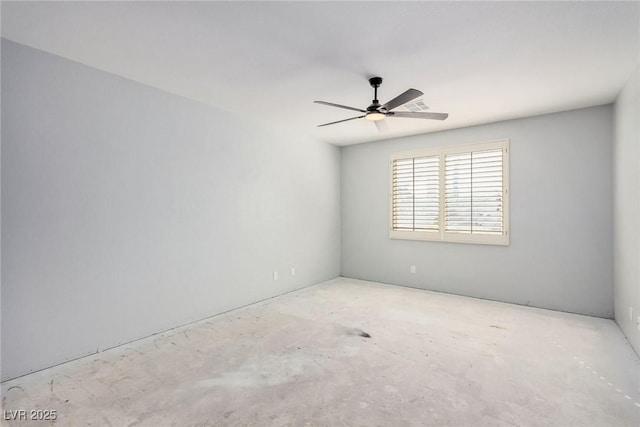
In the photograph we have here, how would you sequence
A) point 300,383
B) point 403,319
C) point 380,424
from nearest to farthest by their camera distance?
point 380,424
point 300,383
point 403,319

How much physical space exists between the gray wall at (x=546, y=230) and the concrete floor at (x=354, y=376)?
0.54 metres

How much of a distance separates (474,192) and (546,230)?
1042 millimetres

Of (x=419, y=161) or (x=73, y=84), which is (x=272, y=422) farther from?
(x=419, y=161)

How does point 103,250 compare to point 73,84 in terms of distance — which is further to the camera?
point 103,250

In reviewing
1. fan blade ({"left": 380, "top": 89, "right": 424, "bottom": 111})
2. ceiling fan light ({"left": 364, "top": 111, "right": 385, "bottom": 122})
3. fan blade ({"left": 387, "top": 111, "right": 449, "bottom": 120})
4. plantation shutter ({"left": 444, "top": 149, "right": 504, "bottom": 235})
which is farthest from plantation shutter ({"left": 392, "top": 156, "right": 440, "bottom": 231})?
fan blade ({"left": 380, "top": 89, "right": 424, "bottom": 111})

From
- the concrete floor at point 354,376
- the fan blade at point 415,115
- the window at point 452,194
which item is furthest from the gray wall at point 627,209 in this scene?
the fan blade at point 415,115

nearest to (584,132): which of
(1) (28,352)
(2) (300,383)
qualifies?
(2) (300,383)

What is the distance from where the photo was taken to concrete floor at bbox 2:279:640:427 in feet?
6.66

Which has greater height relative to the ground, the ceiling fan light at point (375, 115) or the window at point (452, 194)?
the ceiling fan light at point (375, 115)

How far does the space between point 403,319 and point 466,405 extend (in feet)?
5.64

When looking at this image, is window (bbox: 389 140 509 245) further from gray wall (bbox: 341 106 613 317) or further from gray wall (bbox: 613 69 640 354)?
gray wall (bbox: 613 69 640 354)

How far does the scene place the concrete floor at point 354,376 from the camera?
6.66 ft

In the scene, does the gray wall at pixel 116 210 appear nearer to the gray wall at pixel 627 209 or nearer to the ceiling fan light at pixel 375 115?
the ceiling fan light at pixel 375 115

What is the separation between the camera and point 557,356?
2850 millimetres
